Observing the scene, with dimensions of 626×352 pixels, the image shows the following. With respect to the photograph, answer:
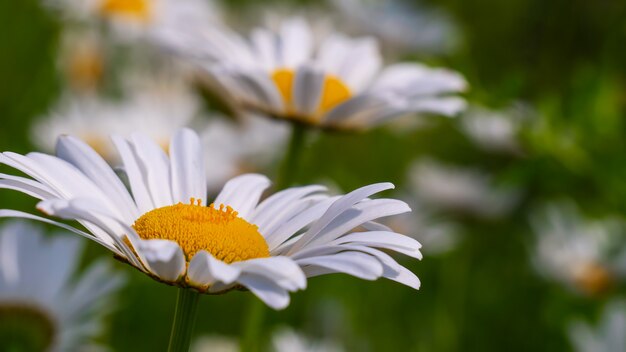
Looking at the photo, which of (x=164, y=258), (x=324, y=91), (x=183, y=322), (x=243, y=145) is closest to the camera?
(x=164, y=258)

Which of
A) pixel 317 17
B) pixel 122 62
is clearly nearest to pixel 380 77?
pixel 122 62

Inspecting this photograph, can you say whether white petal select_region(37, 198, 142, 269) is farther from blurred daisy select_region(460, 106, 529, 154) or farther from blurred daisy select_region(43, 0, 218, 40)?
blurred daisy select_region(43, 0, 218, 40)

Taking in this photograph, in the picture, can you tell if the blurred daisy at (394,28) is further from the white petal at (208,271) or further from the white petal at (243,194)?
the white petal at (208,271)

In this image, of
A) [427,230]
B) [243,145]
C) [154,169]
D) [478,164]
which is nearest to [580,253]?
[427,230]

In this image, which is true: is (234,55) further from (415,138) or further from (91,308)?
(415,138)

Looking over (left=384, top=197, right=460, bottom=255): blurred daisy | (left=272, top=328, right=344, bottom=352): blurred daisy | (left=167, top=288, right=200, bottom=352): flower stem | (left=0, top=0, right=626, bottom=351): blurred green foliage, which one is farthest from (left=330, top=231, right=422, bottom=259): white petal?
(left=384, top=197, right=460, bottom=255): blurred daisy

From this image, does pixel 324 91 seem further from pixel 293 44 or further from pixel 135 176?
pixel 135 176

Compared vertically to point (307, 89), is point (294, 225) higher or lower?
lower
